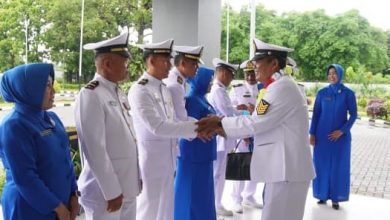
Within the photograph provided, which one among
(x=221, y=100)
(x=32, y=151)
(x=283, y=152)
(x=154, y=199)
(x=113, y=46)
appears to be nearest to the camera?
(x=32, y=151)

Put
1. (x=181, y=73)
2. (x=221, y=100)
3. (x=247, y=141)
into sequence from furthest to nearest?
(x=247, y=141)
(x=221, y=100)
(x=181, y=73)

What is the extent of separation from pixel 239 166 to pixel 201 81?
0.65m

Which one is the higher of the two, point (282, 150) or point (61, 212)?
point (282, 150)

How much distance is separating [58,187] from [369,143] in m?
A: 7.38

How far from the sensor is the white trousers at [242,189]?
3.91 m

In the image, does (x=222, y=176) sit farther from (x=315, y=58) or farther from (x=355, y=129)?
(x=355, y=129)

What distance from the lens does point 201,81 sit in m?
2.86

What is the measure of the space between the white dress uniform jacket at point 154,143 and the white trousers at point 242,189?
1.47m

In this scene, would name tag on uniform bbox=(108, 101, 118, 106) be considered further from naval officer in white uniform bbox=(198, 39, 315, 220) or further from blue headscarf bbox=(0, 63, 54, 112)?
naval officer in white uniform bbox=(198, 39, 315, 220)

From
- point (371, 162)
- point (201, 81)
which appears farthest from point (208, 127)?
point (371, 162)

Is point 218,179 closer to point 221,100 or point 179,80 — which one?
point 221,100

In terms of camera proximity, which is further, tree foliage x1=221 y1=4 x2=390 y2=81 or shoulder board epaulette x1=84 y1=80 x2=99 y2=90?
tree foliage x1=221 y1=4 x2=390 y2=81

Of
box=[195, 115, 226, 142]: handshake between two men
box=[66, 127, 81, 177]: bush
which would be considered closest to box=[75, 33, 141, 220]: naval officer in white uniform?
box=[195, 115, 226, 142]: handshake between two men

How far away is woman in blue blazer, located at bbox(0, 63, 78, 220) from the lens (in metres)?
1.48
